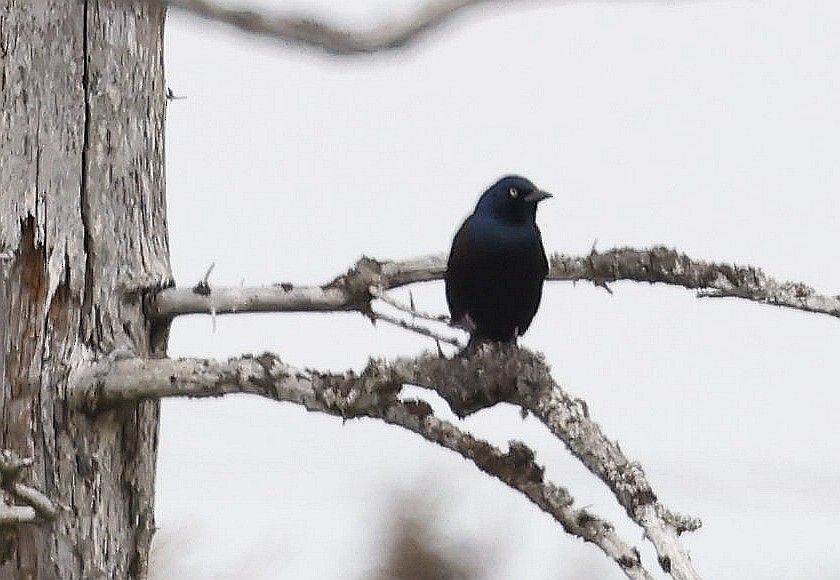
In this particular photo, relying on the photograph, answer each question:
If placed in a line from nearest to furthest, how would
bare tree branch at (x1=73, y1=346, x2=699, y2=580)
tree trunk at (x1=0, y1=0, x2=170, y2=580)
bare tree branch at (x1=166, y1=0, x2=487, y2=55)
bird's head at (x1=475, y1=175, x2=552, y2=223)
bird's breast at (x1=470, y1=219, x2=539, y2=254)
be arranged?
bare tree branch at (x1=166, y1=0, x2=487, y2=55)
bare tree branch at (x1=73, y1=346, x2=699, y2=580)
tree trunk at (x1=0, y1=0, x2=170, y2=580)
bird's breast at (x1=470, y1=219, x2=539, y2=254)
bird's head at (x1=475, y1=175, x2=552, y2=223)

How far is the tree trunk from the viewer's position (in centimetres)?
295

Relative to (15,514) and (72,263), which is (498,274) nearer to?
(72,263)

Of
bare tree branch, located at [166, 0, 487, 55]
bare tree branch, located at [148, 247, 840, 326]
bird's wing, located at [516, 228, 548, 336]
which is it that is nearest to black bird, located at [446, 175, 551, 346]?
bird's wing, located at [516, 228, 548, 336]

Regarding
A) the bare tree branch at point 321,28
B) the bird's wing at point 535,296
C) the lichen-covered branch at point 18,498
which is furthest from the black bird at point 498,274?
the bare tree branch at point 321,28

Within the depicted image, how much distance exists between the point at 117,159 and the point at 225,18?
224 centimetres

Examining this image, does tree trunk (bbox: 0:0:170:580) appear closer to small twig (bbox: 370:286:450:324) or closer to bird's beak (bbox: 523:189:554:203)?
small twig (bbox: 370:286:450:324)

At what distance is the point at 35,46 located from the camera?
2979 mm

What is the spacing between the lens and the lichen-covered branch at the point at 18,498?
8.87 feet

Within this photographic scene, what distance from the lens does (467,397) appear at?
2.60 m

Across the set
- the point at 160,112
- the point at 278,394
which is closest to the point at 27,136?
the point at 160,112

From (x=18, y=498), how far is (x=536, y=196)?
6.40 ft

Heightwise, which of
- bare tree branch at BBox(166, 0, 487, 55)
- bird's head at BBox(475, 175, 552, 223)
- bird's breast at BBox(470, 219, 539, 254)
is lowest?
bird's breast at BBox(470, 219, 539, 254)

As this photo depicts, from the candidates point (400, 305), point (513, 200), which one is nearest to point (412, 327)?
point (400, 305)

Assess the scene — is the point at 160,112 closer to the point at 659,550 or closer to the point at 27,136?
the point at 27,136
